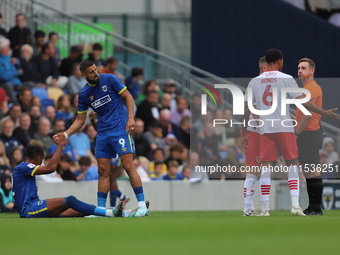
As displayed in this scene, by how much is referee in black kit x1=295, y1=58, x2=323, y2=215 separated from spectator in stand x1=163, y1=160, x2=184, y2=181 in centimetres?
429

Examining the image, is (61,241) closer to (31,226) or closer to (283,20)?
(31,226)

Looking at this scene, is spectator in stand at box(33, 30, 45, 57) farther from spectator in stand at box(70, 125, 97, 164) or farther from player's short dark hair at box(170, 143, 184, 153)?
player's short dark hair at box(170, 143, 184, 153)

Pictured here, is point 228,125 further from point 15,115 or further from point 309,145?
point 15,115

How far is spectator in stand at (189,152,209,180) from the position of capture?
12023 mm

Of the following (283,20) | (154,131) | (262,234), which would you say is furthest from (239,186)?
(262,234)

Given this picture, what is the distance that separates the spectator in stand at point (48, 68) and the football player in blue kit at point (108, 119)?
6.22 metres

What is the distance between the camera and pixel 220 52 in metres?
16.4

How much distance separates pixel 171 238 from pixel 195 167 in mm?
7124

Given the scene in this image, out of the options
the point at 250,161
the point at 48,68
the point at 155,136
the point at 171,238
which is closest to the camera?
the point at 171,238

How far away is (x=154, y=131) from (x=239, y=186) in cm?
239

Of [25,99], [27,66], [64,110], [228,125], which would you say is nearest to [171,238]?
[228,125]

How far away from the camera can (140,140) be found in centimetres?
1309

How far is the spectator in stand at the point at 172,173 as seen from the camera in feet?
40.5

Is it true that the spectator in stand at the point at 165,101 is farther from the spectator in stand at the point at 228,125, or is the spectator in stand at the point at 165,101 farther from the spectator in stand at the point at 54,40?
the spectator in stand at the point at 54,40
